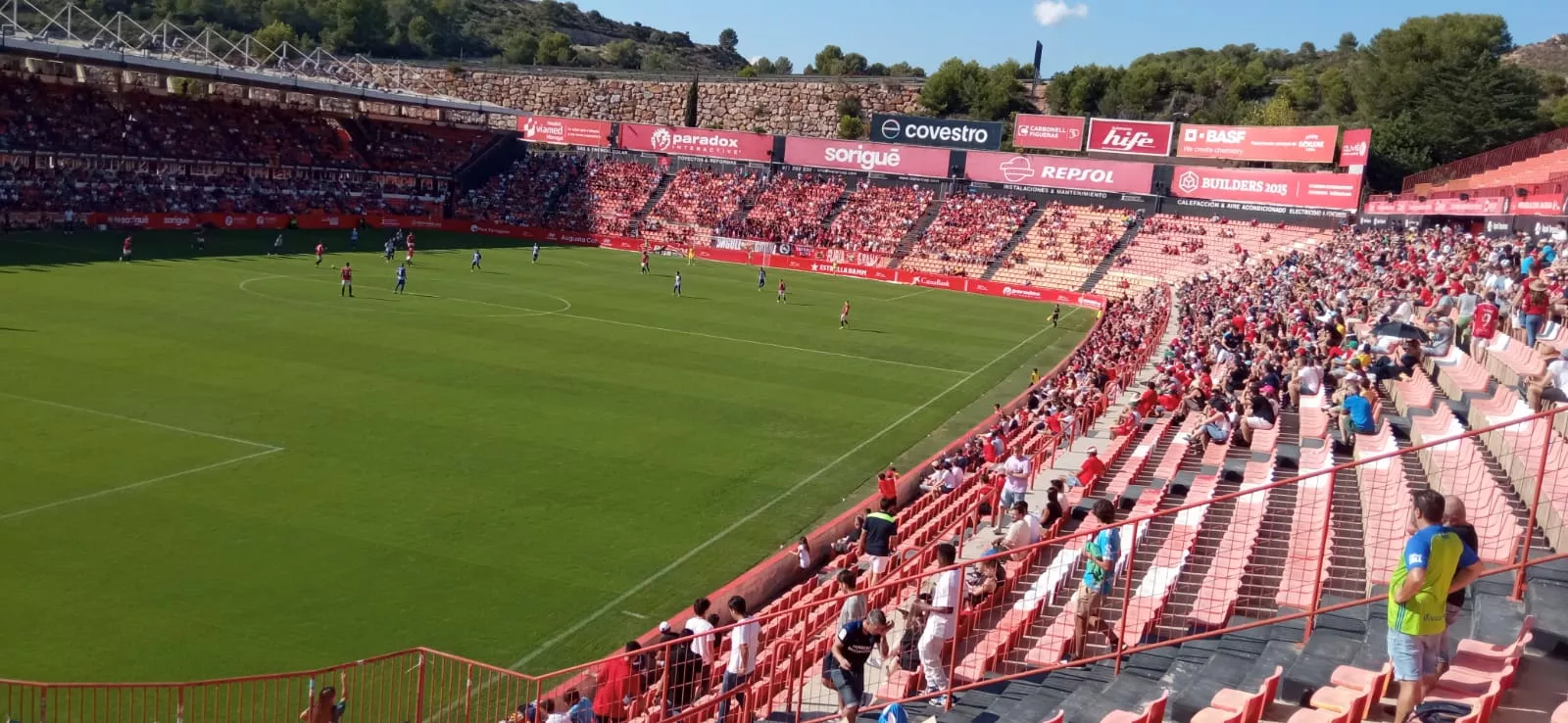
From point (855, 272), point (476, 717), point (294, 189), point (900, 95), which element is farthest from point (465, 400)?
point (900, 95)

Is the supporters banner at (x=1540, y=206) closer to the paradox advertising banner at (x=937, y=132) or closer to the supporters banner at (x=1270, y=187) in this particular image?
the supporters banner at (x=1270, y=187)

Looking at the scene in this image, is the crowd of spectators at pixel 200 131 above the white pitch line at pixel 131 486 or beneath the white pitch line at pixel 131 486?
above

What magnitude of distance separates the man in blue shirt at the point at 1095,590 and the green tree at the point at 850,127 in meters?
99.5

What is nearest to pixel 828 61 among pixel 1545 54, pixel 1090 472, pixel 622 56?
pixel 622 56

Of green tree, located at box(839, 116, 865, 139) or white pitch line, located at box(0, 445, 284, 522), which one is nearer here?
white pitch line, located at box(0, 445, 284, 522)

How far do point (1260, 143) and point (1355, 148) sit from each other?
214 inches

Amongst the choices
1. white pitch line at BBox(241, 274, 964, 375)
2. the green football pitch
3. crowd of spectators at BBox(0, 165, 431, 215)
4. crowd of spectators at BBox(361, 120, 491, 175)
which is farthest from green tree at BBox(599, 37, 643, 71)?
the green football pitch

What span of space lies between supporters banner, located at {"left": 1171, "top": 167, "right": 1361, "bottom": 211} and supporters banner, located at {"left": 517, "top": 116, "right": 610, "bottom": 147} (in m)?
39.8

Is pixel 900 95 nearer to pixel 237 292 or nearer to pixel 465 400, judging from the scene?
pixel 237 292

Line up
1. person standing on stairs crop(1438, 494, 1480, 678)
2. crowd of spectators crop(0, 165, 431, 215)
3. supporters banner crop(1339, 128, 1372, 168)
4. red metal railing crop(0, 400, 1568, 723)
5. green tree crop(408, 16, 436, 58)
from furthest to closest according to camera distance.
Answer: green tree crop(408, 16, 436, 58) → supporters banner crop(1339, 128, 1372, 168) → crowd of spectators crop(0, 165, 431, 215) → red metal railing crop(0, 400, 1568, 723) → person standing on stairs crop(1438, 494, 1480, 678)

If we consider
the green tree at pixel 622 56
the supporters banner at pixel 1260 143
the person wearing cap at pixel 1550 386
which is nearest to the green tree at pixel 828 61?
the green tree at pixel 622 56

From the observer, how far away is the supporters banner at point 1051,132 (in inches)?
2890

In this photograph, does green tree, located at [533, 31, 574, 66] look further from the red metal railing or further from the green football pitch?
the red metal railing

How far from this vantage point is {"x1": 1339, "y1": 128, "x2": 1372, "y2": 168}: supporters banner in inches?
2438
